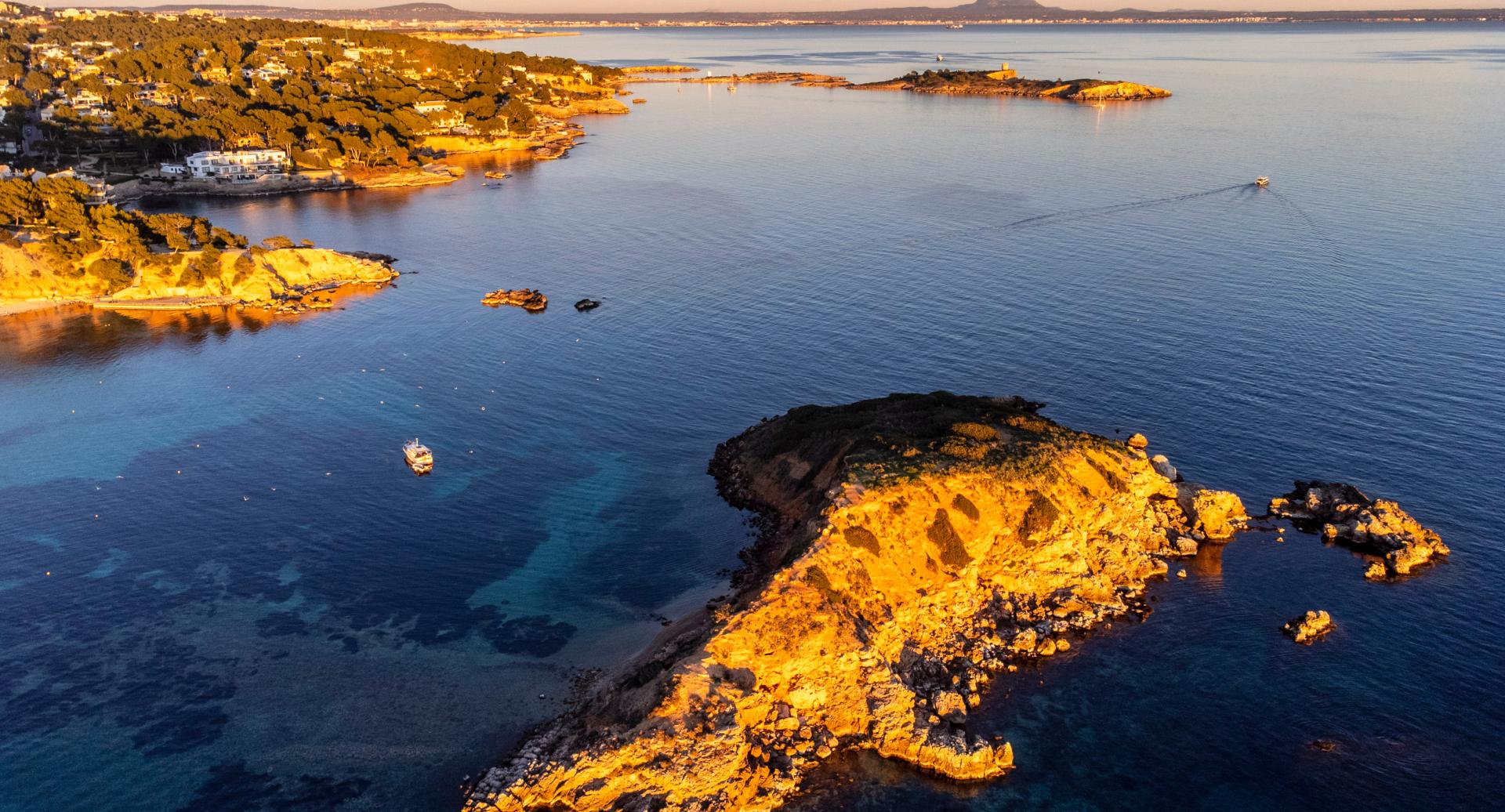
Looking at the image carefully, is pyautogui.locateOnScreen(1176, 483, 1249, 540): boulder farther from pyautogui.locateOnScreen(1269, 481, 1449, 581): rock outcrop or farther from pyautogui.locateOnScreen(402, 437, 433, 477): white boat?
pyautogui.locateOnScreen(402, 437, 433, 477): white boat

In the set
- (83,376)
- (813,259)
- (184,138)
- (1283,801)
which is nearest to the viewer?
(1283,801)

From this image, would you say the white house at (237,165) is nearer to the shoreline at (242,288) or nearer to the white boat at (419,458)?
the shoreline at (242,288)

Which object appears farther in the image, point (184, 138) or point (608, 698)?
point (184, 138)

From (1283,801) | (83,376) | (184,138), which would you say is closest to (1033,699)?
(1283,801)

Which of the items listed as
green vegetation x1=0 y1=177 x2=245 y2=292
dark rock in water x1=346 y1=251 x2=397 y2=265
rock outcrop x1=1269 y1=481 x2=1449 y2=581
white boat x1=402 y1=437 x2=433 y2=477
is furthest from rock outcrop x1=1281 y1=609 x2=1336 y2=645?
green vegetation x1=0 y1=177 x2=245 y2=292

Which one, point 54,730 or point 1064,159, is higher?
point 1064,159

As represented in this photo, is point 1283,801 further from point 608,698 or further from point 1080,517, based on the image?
point 608,698

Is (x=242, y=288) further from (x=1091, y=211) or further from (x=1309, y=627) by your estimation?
(x=1091, y=211)
